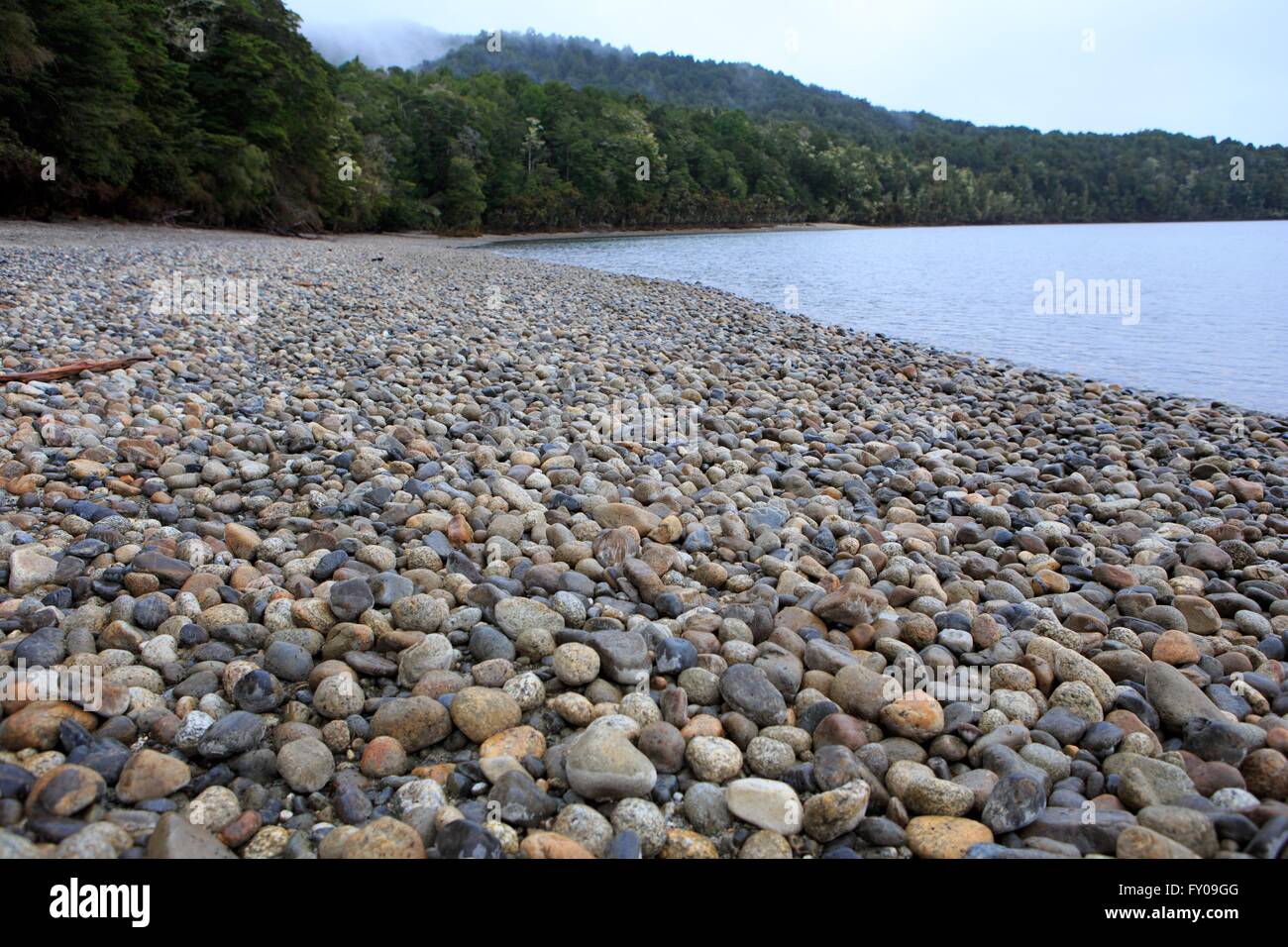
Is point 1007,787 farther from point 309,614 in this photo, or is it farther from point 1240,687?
point 309,614

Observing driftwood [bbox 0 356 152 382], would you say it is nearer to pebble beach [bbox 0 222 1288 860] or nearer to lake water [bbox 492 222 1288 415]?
pebble beach [bbox 0 222 1288 860]

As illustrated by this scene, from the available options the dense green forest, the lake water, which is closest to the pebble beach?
the lake water

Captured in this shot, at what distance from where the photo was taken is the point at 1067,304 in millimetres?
22109

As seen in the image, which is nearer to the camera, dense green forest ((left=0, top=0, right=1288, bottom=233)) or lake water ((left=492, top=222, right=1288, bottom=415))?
lake water ((left=492, top=222, right=1288, bottom=415))

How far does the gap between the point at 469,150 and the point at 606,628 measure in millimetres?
64853

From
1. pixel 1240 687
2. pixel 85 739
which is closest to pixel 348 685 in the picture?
pixel 85 739

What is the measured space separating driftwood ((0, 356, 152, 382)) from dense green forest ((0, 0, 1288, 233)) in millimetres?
20761

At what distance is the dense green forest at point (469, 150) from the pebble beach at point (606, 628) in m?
23.4

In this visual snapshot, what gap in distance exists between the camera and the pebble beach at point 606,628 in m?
2.34

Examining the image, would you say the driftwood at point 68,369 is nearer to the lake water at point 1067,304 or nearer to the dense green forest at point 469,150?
the lake water at point 1067,304

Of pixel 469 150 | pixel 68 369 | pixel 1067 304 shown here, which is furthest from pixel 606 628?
pixel 469 150

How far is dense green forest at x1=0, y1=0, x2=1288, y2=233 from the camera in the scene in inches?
983
